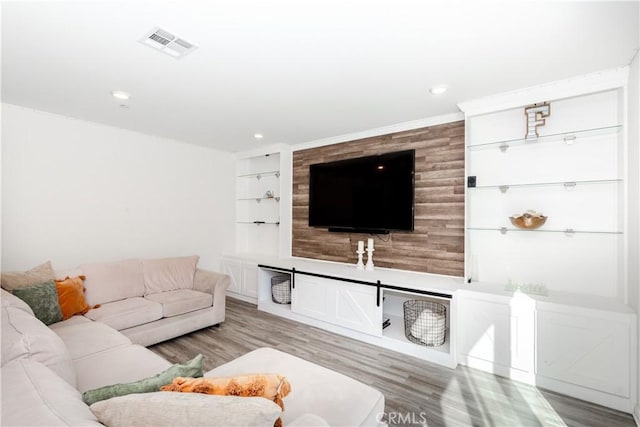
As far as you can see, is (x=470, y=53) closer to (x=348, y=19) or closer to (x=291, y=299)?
(x=348, y=19)

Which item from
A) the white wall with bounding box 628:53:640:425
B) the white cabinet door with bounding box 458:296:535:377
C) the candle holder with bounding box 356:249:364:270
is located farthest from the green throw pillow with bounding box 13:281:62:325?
the white wall with bounding box 628:53:640:425

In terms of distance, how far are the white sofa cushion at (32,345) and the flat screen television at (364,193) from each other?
2.96m

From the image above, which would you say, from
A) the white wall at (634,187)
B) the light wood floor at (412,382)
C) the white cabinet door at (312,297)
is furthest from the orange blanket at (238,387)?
the white wall at (634,187)

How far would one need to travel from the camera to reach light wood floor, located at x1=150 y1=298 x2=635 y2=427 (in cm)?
199

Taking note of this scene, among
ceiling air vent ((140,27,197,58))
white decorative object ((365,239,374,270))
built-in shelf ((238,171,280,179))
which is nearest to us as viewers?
ceiling air vent ((140,27,197,58))

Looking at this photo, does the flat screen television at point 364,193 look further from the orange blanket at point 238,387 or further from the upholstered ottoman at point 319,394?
the orange blanket at point 238,387

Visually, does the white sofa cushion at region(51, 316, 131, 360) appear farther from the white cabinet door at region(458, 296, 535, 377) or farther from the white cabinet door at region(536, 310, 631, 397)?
the white cabinet door at region(536, 310, 631, 397)

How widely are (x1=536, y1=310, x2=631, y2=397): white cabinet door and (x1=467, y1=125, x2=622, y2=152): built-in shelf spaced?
1475 mm

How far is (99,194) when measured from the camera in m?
3.67

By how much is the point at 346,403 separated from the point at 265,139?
3.70m

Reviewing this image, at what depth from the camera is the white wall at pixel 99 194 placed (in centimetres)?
311

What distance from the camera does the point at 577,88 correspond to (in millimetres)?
2371

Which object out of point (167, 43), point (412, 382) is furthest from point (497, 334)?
point (167, 43)

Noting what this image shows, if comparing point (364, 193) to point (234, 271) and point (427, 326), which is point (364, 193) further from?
point (234, 271)
